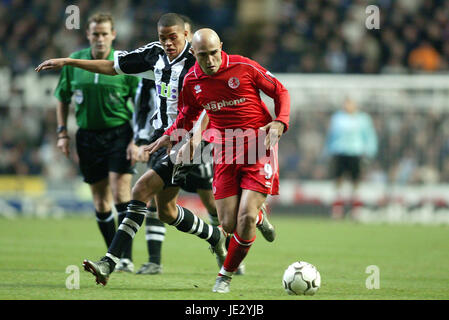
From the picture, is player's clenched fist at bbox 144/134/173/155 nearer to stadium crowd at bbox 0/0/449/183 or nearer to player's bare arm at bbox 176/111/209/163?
player's bare arm at bbox 176/111/209/163

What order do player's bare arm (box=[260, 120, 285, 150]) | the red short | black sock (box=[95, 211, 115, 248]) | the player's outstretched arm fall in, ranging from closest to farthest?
player's bare arm (box=[260, 120, 285, 150]), the red short, the player's outstretched arm, black sock (box=[95, 211, 115, 248])

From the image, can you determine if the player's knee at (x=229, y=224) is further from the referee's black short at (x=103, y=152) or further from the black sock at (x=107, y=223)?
the black sock at (x=107, y=223)

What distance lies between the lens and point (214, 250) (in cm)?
754

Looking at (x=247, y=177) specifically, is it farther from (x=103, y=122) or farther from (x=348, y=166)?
(x=348, y=166)

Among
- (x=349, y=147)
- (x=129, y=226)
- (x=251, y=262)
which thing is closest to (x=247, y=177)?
(x=129, y=226)

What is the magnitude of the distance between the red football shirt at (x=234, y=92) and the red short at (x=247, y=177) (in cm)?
31

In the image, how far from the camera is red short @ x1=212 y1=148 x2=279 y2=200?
255 inches

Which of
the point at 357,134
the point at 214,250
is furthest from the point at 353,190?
the point at 214,250

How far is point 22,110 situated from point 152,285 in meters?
11.4

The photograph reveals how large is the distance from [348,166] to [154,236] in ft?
28.8

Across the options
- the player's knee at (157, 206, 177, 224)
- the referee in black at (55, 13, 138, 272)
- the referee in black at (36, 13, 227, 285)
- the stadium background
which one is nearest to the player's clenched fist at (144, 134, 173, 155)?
the referee in black at (36, 13, 227, 285)

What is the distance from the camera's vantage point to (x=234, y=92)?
6.55m

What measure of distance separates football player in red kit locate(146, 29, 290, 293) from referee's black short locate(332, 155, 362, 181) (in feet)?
31.7

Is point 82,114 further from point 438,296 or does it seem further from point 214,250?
point 438,296
